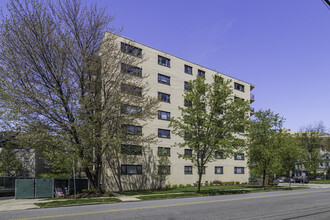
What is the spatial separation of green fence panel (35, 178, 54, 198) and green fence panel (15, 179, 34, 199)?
0.38m

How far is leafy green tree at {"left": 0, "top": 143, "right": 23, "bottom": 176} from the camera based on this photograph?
139ft

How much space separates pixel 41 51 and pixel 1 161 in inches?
1202

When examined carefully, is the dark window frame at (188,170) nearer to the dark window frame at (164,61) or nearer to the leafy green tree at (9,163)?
the dark window frame at (164,61)

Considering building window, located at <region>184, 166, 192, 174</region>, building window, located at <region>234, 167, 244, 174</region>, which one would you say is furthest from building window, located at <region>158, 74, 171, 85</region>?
building window, located at <region>234, 167, 244, 174</region>

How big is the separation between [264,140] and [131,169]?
16.8m

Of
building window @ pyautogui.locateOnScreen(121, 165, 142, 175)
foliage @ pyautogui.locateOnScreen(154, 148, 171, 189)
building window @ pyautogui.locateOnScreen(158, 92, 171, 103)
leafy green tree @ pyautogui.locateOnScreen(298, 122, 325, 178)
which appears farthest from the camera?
leafy green tree @ pyautogui.locateOnScreen(298, 122, 325, 178)

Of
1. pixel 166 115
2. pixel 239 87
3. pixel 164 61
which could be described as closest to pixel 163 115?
pixel 166 115

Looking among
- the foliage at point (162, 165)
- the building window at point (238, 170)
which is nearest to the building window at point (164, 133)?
the foliage at point (162, 165)

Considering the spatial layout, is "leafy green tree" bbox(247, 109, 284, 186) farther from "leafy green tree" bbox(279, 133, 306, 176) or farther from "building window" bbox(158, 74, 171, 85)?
"building window" bbox(158, 74, 171, 85)

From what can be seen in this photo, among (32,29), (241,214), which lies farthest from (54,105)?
(241,214)

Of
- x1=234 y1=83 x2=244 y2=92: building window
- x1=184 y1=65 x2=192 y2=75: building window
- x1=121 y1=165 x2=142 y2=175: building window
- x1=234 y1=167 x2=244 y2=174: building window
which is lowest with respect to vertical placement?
x1=234 y1=167 x2=244 y2=174: building window

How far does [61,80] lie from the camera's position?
21.4m

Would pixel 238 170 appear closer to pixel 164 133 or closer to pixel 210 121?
pixel 164 133

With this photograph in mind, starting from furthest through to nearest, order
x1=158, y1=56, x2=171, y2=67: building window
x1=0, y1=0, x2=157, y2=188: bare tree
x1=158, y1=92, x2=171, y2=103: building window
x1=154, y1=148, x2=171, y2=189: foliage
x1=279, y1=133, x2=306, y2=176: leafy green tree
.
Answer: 1. x1=158, y1=56, x2=171, y2=67: building window
2. x1=158, y1=92, x2=171, y2=103: building window
3. x1=279, y1=133, x2=306, y2=176: leafy green tree
4. x1=154, y1=148, x2=171, y2=189: foliage
5. x1=0, y1=0, x2=157, y2=188: bare tree
